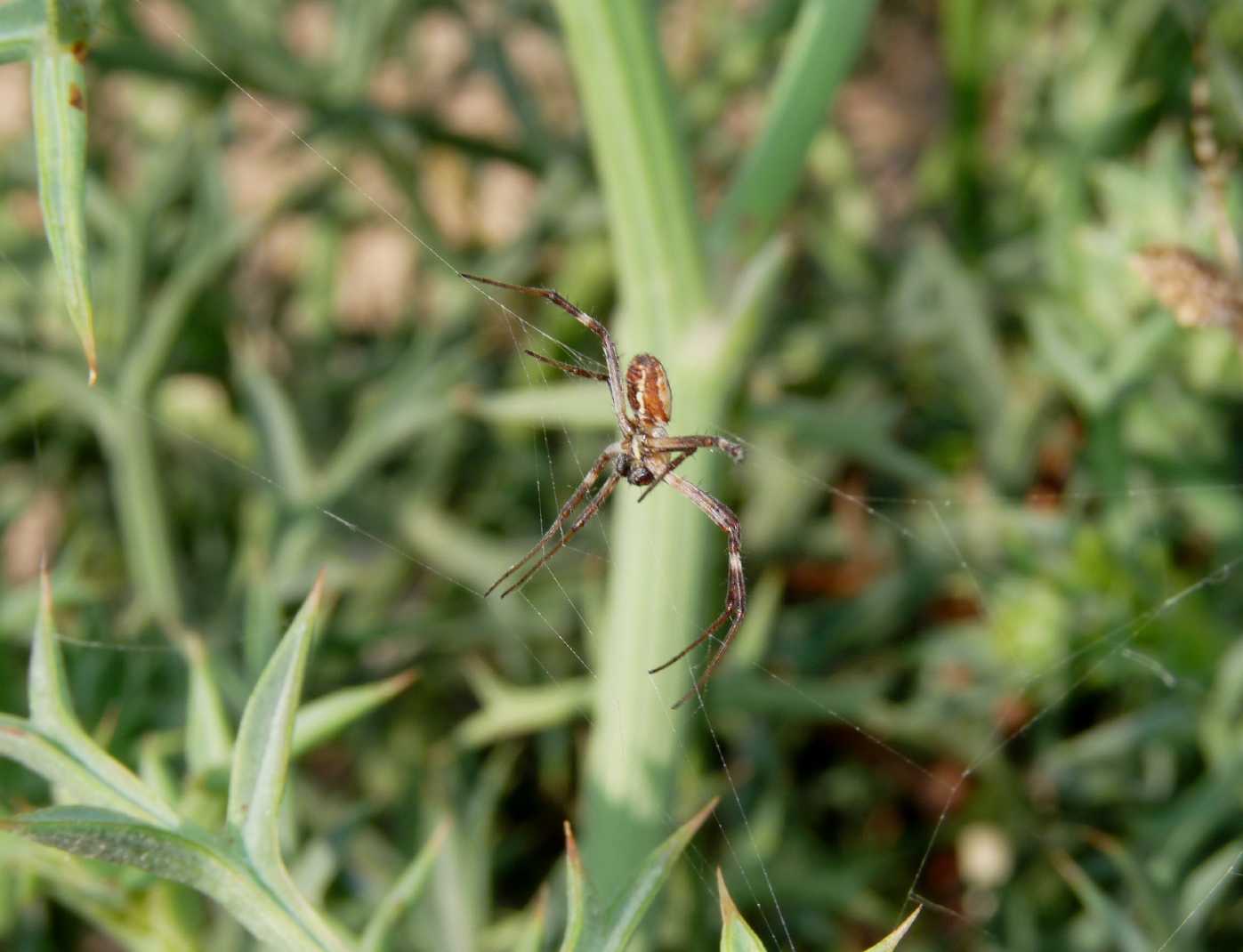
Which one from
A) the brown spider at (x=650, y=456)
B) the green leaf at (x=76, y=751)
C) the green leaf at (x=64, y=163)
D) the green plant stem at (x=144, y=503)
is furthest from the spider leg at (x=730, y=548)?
the green plant stem at (x=144, y=503)

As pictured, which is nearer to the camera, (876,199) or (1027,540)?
(1027,540)

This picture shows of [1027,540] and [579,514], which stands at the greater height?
[579,514]

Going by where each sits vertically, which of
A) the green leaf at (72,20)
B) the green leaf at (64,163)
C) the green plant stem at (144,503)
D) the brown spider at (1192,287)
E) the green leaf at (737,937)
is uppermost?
the green leaf at (72,20)

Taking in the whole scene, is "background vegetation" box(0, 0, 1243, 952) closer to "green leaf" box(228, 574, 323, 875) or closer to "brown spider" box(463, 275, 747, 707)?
"brown spider" box(463, 275, 747, 707)

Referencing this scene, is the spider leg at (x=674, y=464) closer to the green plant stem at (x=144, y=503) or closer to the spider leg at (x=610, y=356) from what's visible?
the spider leg at (x=610, y=356)

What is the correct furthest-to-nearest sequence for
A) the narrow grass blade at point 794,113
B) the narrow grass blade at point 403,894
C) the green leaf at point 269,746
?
the narrow grass blade at point 794,113, the narrow grass blade at point 403,894, the green leaf at point 269,746

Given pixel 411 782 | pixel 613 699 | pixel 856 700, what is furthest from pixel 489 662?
pixel 613 699

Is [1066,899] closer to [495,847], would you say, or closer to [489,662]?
[495,847]

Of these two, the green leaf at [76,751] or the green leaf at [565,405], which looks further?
the green leaf at [565,405]
